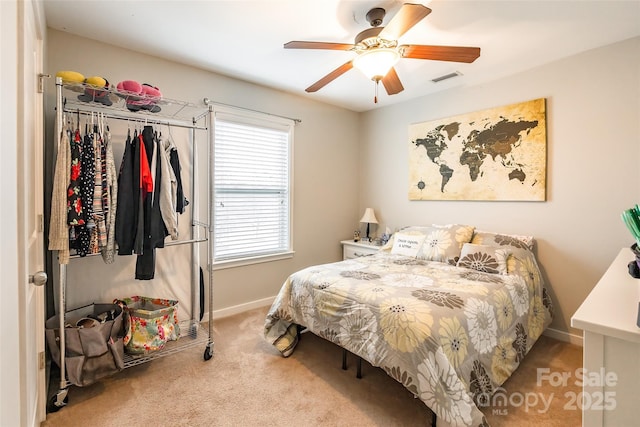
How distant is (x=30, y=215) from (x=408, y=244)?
2.90 meters

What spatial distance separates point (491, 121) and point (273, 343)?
298cm

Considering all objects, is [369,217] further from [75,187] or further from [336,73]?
[75,187]

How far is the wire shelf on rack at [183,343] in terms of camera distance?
2.07m

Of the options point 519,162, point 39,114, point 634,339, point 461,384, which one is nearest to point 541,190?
point 519,162

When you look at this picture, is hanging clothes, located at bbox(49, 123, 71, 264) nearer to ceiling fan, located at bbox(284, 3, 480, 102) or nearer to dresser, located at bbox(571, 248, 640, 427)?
ceiling fan, located at bbox(284, 3, 480, 102)

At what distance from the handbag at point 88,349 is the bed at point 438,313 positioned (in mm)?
1058

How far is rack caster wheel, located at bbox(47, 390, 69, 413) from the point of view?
5.68 ft

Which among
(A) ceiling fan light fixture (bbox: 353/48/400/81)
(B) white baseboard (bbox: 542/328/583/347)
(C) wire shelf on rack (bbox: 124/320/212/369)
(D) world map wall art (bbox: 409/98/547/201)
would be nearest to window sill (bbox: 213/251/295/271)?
(C) wire shelf on rack (bbox: 124/320/212/369)

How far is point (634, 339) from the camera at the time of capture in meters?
0.84

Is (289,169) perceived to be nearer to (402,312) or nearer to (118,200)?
(118,200)

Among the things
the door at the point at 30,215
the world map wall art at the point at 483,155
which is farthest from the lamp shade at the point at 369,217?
the door at the point at 30,215

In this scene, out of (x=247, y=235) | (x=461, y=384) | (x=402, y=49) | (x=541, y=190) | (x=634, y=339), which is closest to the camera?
(x=634, y=339)

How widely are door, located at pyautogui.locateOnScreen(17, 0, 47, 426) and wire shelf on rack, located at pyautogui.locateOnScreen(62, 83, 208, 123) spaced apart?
0.84 feet

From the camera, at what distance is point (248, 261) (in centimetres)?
330
